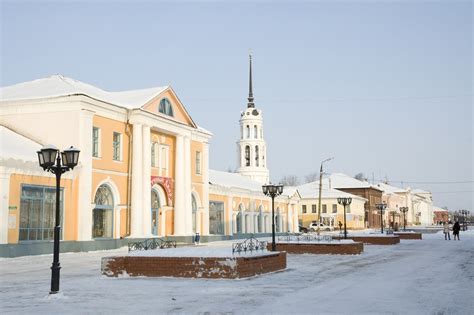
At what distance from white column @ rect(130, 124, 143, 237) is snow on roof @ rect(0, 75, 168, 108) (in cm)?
198

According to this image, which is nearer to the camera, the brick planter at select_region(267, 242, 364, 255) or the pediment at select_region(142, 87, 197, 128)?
the brick planter at select_region(267, 242, 364, 255)

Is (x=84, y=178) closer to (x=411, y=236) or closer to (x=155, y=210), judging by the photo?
(x=155, y=210)

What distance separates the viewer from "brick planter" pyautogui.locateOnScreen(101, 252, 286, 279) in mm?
15086

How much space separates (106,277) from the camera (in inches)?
623

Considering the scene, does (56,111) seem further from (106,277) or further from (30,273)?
(106,277)

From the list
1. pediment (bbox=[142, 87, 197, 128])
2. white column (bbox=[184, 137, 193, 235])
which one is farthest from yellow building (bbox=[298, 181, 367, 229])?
pediment (bbox=[142, 87, 197, 128])

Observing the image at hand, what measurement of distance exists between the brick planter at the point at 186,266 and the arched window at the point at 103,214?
1735 cm

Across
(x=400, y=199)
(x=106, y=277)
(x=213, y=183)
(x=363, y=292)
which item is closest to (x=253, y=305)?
(x=363, y=292)

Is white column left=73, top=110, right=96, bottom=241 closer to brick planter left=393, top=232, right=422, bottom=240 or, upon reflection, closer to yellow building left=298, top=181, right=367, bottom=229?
brick planter left=393, top=232, right=422, bottom=240

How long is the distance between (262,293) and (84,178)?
2112 centimetres

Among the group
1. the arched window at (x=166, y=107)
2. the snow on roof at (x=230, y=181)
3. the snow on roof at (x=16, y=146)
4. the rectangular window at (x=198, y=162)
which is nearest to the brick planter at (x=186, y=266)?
the snow on roof at (x=16, y=146)

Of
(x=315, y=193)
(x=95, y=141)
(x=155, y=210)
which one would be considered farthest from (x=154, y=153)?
(x=315, y=193)

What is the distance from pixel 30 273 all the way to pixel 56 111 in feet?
52.7

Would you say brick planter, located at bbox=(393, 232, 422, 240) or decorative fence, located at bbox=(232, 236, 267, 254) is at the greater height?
decorative fence, located at bbox=(232, 236, 267, 254)
